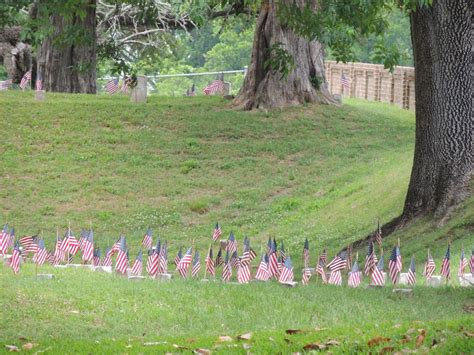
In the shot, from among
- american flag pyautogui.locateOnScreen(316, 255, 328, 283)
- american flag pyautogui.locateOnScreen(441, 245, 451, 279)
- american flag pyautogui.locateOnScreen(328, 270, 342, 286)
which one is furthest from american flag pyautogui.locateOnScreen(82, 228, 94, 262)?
american flag pyautogui.locateOnScreen(441, 245, 451, 279)

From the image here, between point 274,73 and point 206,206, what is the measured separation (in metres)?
5.70

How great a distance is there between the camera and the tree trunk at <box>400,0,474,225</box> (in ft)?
Answer: 57.3

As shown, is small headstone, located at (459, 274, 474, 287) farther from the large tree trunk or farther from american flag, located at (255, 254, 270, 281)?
the large tree trunk

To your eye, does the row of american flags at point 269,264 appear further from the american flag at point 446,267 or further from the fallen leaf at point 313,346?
the fallen leaf at point 313,346

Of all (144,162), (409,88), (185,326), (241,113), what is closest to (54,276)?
(185,326)

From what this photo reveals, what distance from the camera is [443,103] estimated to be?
698 inches

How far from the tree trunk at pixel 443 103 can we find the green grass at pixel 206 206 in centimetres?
51

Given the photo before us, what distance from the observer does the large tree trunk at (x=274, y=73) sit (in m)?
29.0

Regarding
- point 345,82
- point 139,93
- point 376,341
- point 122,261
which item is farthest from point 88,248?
point 345,82

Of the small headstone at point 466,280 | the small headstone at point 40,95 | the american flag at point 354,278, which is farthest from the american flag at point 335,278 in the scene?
the small headstone at point 40,95

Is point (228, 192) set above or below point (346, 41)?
below

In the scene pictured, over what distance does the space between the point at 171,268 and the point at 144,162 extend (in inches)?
268

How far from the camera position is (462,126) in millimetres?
17812

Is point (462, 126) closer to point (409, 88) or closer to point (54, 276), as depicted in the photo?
point (54, 276)
